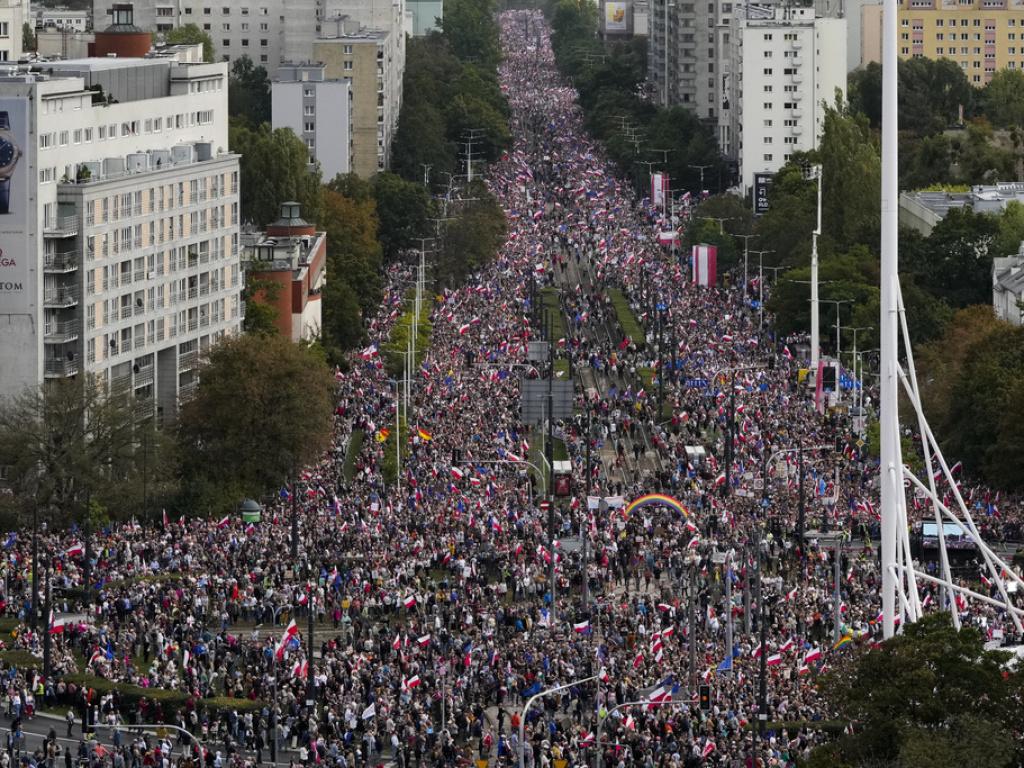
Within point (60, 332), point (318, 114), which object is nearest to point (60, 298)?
point (60, 332)

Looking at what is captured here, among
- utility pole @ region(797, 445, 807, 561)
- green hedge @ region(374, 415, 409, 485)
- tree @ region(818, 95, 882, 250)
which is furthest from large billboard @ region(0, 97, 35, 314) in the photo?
tree @ region(818, 95, 882, 250)

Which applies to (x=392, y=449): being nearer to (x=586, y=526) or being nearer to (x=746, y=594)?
(x=586, y=526)

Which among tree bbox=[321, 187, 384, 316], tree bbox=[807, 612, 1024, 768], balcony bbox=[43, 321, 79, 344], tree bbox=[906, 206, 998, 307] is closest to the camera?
tree bbox=[807, 612, 1024, 768]

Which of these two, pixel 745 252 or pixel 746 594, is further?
pixel 745 252

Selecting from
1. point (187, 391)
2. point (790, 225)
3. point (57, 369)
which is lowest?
point (187, 391)

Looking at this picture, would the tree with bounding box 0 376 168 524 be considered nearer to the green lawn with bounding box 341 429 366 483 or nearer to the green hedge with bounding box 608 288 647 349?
the green lawn with bounding box 341 429 366 483

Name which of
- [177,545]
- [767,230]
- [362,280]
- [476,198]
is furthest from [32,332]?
[476,198]

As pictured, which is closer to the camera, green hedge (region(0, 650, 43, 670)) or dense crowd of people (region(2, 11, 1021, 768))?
dense crowd of people (region(2, 11, 1021, 768))
